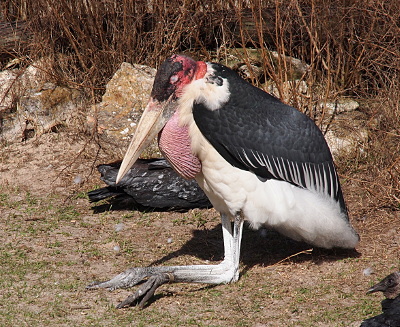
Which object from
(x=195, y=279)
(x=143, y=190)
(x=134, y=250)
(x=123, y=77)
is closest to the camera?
(x=195, y=279)

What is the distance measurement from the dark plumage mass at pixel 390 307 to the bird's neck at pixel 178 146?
113 cm

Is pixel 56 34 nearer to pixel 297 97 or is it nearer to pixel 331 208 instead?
pixel 297 97

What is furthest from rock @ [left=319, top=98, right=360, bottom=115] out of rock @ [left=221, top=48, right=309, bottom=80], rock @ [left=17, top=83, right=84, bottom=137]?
rock @ [left=17, top=83, right=84, bottom=137]

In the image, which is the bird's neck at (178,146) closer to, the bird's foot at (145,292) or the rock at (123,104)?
the bird's foot at (145,292)

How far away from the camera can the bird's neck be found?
3.45m

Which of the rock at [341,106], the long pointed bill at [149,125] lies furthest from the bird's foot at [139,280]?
the rock at [341,106]

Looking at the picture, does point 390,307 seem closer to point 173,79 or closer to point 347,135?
point 173,79

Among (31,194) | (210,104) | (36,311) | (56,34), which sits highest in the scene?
(210,104)

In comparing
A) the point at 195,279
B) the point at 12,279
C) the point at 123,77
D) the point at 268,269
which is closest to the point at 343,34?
the point at 123,77

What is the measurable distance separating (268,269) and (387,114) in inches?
77.9

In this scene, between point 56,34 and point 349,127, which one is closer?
point 349,127

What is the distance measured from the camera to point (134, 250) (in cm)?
412

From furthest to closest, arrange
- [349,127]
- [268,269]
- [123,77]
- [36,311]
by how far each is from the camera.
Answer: [123,77]
[349,127]
[268,269]
[36,311]

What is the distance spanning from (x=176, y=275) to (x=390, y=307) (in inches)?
46.7
